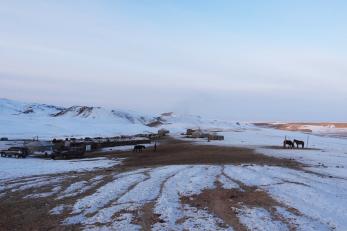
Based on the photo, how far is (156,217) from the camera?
494 inches

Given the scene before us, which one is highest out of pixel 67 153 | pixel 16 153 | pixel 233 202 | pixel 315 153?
pixel 16 153

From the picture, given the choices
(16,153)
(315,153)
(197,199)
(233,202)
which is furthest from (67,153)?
(233,202)

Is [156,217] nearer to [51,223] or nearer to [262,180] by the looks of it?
[51,223]

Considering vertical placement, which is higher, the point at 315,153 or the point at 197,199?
the point at 315,153

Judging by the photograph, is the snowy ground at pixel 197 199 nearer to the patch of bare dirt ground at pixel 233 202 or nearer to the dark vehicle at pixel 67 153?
the patch of bare dirt ground at pixel 233 202

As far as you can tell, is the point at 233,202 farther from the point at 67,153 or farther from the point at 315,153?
the point at 67,153

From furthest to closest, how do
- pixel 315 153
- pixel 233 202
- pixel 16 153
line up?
1. pixel 315 153
2. pixel 16 153
3. pixel 233 202

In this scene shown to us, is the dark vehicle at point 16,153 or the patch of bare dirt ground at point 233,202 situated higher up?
the dark vehicle at point 16,153

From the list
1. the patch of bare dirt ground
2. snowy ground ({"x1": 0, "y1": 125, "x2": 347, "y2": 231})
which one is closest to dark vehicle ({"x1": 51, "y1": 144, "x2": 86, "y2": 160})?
snowy ground ({"x1": 0, "y1": 125, "x2": 347, "y2": 231})

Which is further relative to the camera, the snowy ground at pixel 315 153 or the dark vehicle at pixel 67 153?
the dark vehicle at pixel 67 153

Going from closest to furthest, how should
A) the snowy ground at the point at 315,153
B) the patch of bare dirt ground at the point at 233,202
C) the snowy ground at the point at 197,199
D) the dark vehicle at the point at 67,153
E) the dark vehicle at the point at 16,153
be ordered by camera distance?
the snowy ground at the point at 197,199 → the patch of bare dirt ground at the point at 233,202 → the snowy ground at the point at 315,153 → the dark vehicle at the point at 16,153 → the dark vehicle at the point at 67,153

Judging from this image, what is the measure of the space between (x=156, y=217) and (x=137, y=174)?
430 inches

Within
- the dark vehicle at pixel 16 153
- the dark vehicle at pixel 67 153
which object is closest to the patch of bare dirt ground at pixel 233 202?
the dark vehicle at pixel 67 153

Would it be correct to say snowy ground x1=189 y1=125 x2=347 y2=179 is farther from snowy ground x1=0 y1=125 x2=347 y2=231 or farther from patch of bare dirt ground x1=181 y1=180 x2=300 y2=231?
patch of bare dirt ground x1=181 y1=180 x2=300 y2=231
